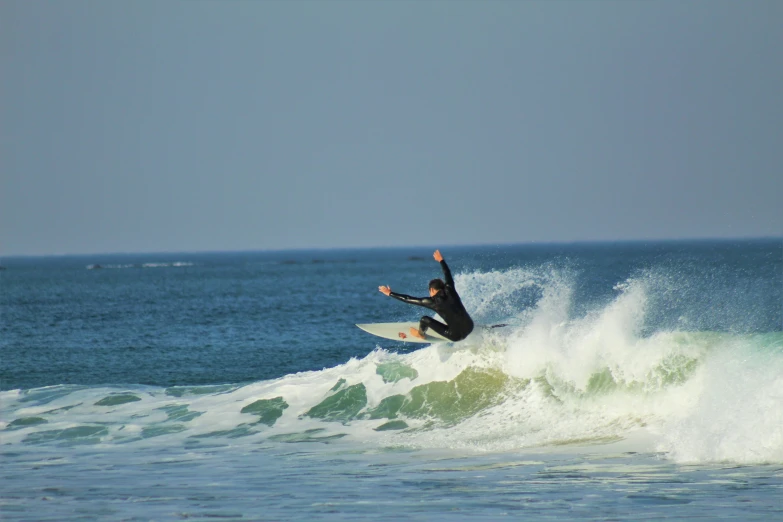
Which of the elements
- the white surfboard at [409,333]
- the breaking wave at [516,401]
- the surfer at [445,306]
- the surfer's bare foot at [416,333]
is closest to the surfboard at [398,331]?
the white surfboard at [409,333]

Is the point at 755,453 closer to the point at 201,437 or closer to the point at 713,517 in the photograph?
the point at 713,517

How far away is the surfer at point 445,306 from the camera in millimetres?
16688

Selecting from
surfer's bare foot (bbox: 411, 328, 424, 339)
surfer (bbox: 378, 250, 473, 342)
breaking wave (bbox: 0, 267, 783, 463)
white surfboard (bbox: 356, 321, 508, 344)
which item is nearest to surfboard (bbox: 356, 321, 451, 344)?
white surfboard (bbox: 356, 321, 508, 344)

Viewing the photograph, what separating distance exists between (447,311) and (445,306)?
14cm

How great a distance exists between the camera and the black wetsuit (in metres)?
16.8

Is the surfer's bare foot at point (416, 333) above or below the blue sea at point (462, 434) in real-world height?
above

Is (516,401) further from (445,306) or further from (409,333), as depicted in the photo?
(409,333)

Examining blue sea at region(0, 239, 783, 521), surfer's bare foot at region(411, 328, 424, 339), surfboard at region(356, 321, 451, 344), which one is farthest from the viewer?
surfboard at region(356, 321, 451, 344)

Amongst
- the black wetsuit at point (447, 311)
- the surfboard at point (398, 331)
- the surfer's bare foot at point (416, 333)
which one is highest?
the black wetsuit at point (447, 311)

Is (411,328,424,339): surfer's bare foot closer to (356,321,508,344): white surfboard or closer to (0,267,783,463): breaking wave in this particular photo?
(356,321,508,344): white surfboard

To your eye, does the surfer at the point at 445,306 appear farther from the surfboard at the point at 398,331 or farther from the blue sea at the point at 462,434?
the blue sea at the point at 462,434

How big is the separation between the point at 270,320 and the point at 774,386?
38.1 meters

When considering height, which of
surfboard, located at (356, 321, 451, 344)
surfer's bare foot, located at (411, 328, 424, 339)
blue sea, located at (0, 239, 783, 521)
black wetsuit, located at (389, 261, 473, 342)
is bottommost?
blue sea, located at (0, 239, 783, 521)

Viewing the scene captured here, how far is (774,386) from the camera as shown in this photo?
45.6 ft
